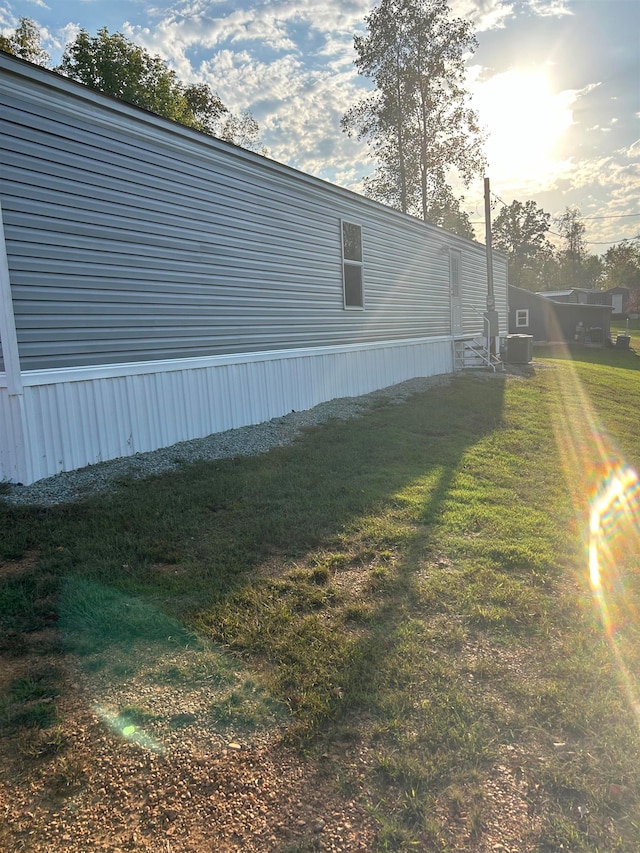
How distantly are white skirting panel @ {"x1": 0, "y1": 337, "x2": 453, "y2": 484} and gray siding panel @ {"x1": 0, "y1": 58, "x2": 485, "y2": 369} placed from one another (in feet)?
0.65

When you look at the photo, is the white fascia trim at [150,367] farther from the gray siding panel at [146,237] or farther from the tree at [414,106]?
the tree at [414,106]

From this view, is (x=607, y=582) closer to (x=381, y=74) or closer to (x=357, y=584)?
(x=357, y=584)

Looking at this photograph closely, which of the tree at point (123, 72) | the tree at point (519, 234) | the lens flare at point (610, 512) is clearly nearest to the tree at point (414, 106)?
the tree at point (123, 72)

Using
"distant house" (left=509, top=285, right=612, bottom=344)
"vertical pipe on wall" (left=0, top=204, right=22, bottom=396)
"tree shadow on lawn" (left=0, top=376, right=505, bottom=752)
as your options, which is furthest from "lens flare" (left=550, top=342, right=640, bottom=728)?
"distant house" (left=509, top=285, right=612, bottom=344)

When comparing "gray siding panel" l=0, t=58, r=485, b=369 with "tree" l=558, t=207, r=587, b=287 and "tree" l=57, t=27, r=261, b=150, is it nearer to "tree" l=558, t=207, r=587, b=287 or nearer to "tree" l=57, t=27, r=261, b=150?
"tree" l=57, t=27, r=261, b=150

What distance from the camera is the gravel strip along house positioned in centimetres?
473

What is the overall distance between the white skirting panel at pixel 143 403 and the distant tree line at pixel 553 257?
5022 cm

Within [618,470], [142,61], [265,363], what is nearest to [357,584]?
[618,470]

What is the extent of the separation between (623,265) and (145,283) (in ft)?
271

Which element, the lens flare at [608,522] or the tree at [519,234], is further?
the tree at [519,234]

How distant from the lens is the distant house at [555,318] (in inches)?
1231

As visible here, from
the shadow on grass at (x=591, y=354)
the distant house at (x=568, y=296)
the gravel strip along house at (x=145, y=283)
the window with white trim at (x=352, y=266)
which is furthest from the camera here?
the distant house at (x=568, y=296)

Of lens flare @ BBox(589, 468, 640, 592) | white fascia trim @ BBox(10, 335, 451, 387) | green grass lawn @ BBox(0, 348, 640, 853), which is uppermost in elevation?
white fascia trim @ BBox(10, 335, 451, 387)

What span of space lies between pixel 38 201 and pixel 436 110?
924 inches
